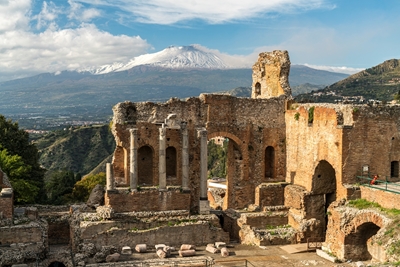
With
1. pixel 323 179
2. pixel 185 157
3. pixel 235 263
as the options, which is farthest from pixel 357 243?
pixel 185 157

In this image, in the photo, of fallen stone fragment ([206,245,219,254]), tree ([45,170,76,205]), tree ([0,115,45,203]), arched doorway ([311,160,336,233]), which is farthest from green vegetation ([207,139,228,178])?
fallen stone fragment ([206,245,219,254])

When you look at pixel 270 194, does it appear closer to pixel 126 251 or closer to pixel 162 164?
pixel 162 164

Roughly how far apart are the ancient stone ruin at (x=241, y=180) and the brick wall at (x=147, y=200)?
0.17ft

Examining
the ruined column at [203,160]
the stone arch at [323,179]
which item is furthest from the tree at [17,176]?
the stone arch at [323,179]

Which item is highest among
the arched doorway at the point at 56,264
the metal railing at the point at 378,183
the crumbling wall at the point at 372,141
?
the crumbling wall at the point at 372,141

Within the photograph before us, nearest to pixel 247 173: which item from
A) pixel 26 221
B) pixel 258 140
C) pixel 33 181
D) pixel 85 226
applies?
pixel 258 140

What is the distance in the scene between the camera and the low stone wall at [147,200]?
24216 millimetres

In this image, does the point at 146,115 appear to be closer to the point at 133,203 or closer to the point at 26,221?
the point at 133,203

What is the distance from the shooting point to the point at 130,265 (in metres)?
19.8

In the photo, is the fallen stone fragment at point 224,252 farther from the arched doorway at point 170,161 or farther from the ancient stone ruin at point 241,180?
the arched doorway at point 170,161

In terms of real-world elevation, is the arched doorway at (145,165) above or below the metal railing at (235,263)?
above

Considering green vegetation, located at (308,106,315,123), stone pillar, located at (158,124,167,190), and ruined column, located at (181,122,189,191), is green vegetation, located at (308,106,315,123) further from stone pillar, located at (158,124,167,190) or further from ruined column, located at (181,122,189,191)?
stone pillar, located at (158,124,167,190)

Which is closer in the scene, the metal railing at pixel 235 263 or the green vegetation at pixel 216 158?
the metal railing at pixel 235 263

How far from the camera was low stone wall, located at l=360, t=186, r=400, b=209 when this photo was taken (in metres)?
20.1
